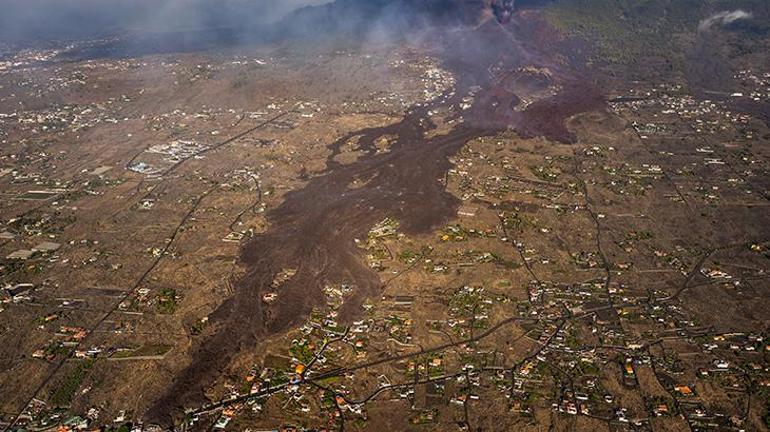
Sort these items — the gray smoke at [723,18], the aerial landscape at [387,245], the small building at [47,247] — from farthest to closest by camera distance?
the gray smoke at [723,18] → the small building at [47,247] → the aerial landscape at [387,245]

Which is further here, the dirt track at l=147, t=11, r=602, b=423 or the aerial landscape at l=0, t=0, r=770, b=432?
the dirt track at l=147, t=11, r=602, b=423

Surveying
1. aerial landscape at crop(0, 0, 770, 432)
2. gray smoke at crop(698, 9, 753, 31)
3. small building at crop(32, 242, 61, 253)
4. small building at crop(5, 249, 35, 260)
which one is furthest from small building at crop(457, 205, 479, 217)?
gray smoke at crop(698, 9, 753, 31)

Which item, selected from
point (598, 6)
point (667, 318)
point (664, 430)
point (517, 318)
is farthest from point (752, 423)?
point (598, 6)

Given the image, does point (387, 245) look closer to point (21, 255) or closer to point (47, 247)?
point (47, 247)

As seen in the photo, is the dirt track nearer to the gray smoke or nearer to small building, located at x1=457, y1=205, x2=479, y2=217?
small building, located at x1=457, y1=205, x2=479, y2=217

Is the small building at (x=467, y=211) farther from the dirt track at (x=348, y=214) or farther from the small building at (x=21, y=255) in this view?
the small building at (x=21, y=255)

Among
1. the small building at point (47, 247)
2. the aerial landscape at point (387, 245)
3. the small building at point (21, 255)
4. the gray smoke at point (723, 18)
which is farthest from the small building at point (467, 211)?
the gray smoke at point (723, 18)

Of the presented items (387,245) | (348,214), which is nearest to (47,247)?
(348,214)
